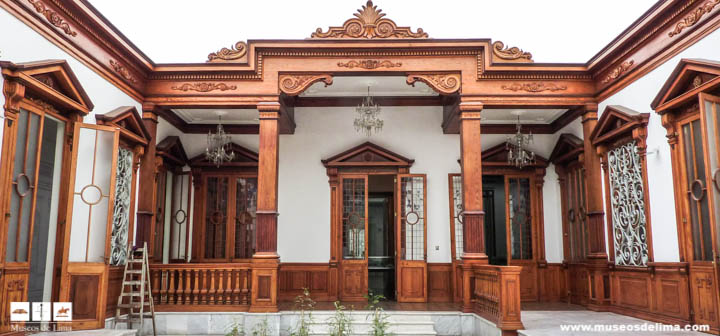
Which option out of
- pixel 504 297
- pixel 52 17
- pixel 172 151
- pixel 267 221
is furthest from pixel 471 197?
pixel 52 17

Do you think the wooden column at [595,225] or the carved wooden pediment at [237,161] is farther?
the carved wooden pediment at [237,161]

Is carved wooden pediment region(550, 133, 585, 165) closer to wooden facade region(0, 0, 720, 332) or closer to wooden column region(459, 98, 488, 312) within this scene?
wooden facade region(0, 0, 720, 332)

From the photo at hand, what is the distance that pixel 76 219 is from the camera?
6262 mm

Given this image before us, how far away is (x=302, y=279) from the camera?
9875 millimetres

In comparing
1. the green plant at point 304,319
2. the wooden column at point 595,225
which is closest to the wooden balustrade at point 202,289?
the green plant at point 304,319

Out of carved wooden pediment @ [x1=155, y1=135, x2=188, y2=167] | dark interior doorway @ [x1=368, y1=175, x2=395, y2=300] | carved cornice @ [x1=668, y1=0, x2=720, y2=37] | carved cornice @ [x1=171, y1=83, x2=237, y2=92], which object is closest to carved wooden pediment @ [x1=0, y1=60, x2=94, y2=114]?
carved cornice @ [x1=171, y1=83, x2=237, y2=92]

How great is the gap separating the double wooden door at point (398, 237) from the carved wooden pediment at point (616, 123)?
128 inches

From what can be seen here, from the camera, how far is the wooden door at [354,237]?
968 centimetres

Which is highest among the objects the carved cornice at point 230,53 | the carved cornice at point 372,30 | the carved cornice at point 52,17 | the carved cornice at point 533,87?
the carved cornice at point 372,30

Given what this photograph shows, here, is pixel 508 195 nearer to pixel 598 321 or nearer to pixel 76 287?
pixel 598 321

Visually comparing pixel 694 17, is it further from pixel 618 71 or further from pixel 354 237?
pixel 354 237

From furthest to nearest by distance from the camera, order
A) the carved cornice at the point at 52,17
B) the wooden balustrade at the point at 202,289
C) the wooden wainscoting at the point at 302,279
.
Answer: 1. the wooden wainscoting at the point at 302,279
2. the wooden balustrade at the point at 202,289
3. the carved cornice at the point at 52,17

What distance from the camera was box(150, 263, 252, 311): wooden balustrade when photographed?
7.56m

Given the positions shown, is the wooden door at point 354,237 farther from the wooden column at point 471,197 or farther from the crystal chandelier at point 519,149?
the crystal chandelier at point 519,149
